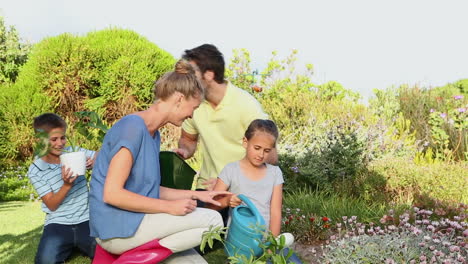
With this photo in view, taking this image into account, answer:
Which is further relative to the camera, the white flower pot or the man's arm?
the man's arm

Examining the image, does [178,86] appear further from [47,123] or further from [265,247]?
[47,123]

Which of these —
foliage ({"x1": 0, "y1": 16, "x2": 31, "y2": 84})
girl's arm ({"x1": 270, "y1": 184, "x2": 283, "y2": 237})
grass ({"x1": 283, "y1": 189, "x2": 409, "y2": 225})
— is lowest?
grass ({"x1": 283, "y1": 189, "x2": 409, "y2": 225})

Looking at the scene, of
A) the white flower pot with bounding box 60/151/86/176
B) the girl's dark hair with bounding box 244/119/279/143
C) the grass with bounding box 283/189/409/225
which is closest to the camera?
the girl's dark hair with bounding box 244/119/279/143

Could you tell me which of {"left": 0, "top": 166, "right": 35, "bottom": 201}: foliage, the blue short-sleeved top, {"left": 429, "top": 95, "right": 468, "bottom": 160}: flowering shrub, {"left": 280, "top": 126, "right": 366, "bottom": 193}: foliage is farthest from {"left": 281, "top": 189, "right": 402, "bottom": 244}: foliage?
{"left": 0, "top": 166, "right": 35, "bottom": 201}: foliage

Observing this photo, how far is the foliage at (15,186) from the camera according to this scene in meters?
8.83

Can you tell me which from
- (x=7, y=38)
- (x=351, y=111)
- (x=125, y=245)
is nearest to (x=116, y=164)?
(x=125, y=245)

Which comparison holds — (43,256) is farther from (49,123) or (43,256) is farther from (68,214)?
(49,123)

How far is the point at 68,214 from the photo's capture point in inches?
171

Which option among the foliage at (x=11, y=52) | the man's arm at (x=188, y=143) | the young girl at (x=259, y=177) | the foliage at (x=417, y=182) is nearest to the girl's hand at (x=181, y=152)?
the man's arm at (x=188, y=143)

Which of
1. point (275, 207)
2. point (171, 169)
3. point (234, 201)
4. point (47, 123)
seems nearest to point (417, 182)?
point (275, 207)

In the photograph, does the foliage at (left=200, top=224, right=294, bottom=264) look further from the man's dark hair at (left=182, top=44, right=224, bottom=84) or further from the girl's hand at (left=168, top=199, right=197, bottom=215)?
the man's dark hair at (left=182, top=44, right=224, bottom=84)

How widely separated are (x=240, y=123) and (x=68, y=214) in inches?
65.9

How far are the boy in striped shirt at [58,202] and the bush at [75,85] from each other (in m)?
6.92

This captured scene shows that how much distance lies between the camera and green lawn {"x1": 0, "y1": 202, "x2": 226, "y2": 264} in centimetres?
470
